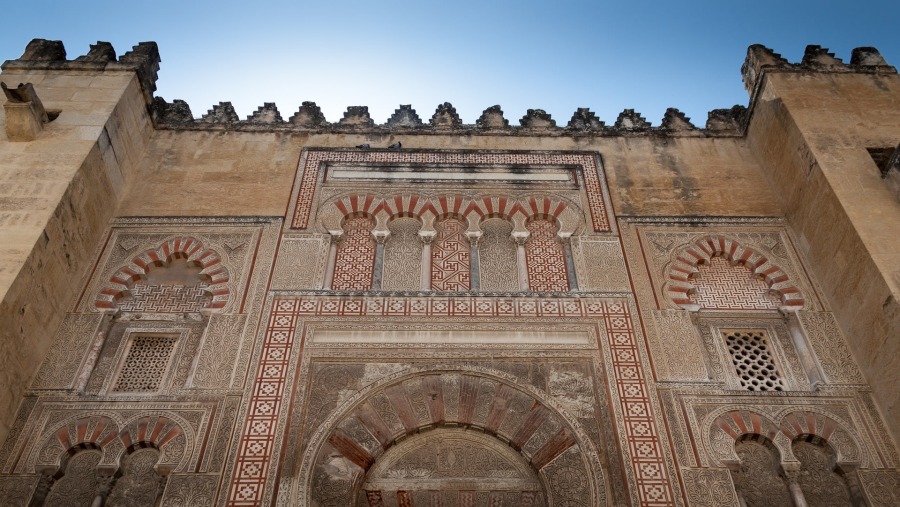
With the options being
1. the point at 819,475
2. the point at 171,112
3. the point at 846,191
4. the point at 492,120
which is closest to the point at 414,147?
the point at 492,120

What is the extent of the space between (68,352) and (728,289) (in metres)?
5.30

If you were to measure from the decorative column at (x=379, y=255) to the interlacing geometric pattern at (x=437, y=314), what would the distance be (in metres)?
0.33

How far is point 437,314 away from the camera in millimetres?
5906

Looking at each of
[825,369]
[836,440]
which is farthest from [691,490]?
[825,369]

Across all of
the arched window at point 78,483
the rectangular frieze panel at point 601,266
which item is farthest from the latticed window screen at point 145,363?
the rectangular frieze panel at point 601,266

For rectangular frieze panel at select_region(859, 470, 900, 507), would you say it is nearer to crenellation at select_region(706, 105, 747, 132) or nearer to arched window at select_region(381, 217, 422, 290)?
arched window at select_region(381, 217, 422, 290)

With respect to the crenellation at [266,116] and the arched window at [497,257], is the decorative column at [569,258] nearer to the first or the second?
the arched window at [497,257]

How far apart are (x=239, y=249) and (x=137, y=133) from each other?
191 cm

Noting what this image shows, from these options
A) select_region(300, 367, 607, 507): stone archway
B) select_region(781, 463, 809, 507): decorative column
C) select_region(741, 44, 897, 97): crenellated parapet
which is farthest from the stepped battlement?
select_region(781, 463, 809, 507): decorative column

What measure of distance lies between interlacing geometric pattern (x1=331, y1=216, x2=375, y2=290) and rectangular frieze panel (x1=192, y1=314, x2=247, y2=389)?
35.4 inches

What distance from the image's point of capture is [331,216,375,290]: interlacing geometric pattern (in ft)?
20.7

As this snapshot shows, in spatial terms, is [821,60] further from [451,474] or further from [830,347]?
[451,474]

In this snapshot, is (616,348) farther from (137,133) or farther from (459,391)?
(137,133)

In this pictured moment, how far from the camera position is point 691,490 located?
4.85 m
